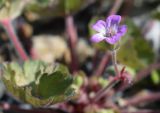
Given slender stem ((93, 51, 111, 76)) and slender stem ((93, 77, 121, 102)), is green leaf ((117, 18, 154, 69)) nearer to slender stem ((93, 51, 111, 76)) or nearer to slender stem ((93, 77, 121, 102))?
slender stem ((93, 51, 111, 76))

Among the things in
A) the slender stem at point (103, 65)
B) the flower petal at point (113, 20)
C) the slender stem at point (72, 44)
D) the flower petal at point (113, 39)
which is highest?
the slender stem at point (72, 44)

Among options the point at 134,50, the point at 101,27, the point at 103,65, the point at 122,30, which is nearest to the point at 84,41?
the point at 103,65

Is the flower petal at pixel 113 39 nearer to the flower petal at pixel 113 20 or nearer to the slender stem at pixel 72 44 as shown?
the flower petal at pixel 113 20

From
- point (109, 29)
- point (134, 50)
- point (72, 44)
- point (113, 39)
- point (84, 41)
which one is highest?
point (84, 41)

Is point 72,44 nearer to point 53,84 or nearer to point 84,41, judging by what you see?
point 84,41

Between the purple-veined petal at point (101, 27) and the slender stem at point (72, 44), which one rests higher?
the slender stem at point (72, 44)

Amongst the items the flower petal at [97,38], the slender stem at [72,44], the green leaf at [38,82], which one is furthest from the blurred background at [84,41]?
the flower petal at [97,38]

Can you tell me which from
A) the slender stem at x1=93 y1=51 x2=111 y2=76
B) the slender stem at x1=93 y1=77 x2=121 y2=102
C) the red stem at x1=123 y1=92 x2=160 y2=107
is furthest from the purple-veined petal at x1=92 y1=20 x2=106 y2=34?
the red stem at x1=123 y1=92 x2=160 y2=107

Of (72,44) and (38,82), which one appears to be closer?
(38,82)

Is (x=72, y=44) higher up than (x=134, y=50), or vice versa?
(x=72, y=44)
